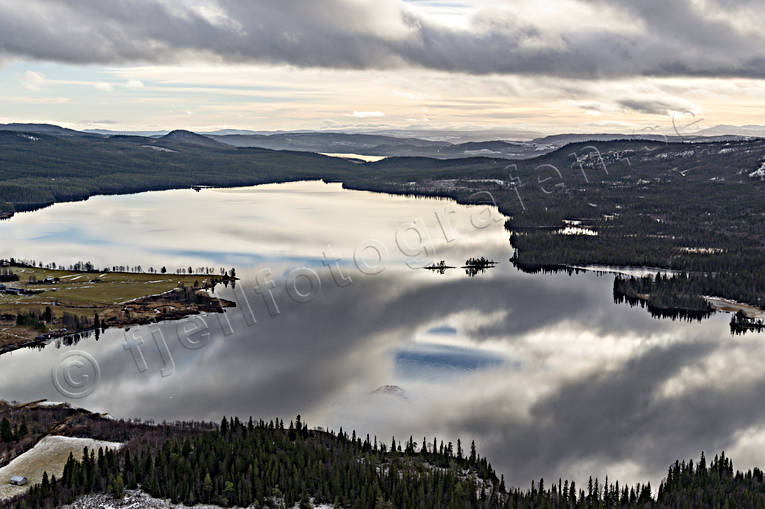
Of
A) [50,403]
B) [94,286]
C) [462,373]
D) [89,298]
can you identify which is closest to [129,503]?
[50,403]

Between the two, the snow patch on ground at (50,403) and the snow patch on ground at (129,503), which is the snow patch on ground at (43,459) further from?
the snow patch on ground at (50,403)

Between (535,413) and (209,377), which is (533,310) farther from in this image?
(209,377)

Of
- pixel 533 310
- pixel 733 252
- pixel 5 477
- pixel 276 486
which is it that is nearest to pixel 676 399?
pixel 533 310

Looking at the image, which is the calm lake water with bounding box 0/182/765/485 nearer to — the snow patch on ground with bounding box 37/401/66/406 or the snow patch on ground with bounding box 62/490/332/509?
the snow patch on ground with bounding box 37/401/66/406

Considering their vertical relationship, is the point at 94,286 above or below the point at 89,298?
above

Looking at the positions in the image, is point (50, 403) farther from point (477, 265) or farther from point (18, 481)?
point (477, 265)

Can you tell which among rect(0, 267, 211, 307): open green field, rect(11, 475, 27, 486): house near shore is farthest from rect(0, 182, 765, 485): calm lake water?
rect(11, 475, 27, 486): house near shore

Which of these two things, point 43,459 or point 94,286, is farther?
point 94,286
